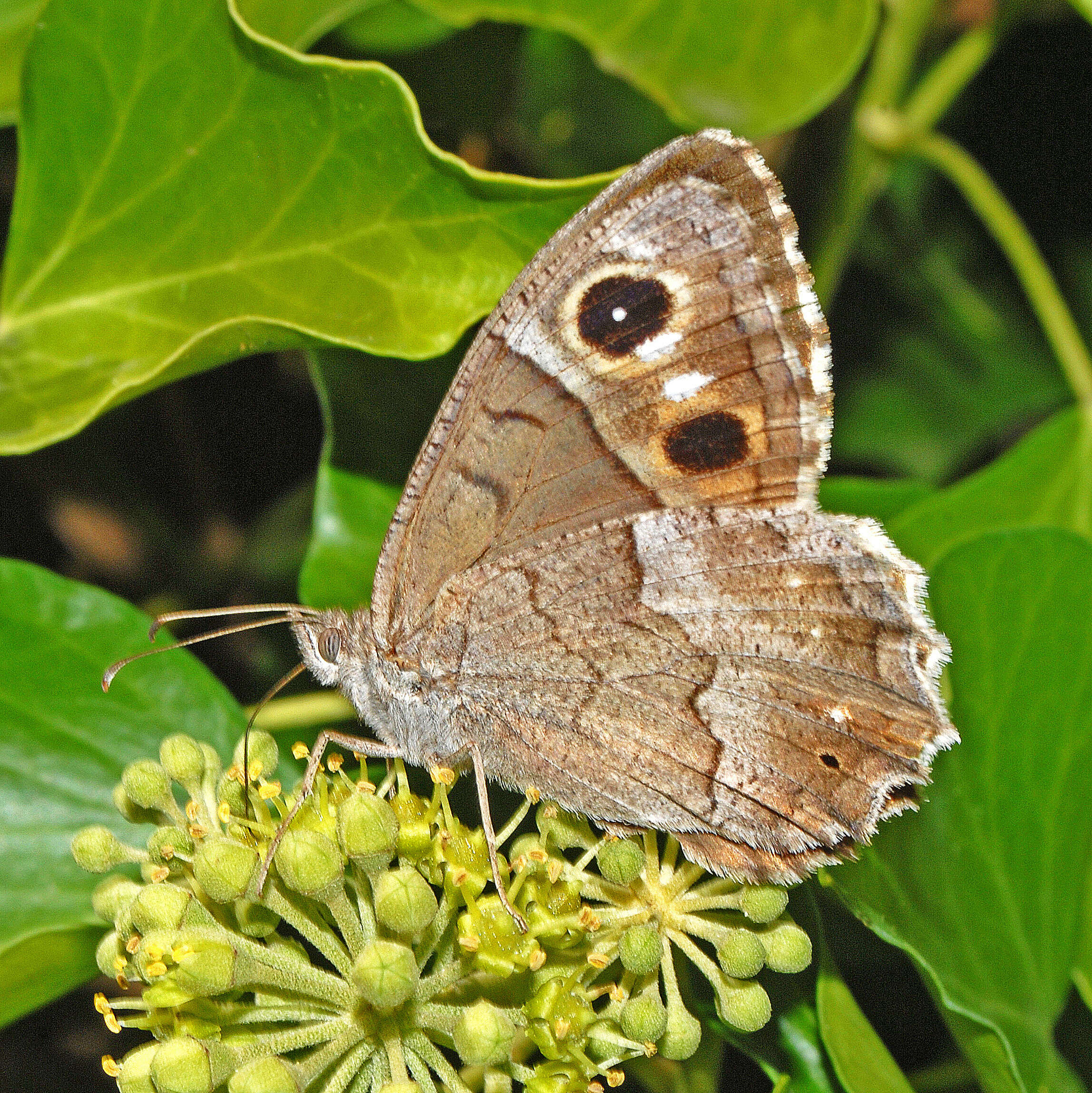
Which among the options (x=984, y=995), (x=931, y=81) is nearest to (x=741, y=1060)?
(x=984, y=995)

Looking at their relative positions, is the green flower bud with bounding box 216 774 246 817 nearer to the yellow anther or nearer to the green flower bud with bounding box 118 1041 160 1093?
the green flower bud with bounding box 118 1041 160 1093

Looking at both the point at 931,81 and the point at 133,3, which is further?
the point at 931,81

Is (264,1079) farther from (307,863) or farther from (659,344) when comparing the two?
(659,344)

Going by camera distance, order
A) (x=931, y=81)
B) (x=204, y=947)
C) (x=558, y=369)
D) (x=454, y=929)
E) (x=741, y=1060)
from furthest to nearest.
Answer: (x=931, y=81) < (x=741, y=1060) < (x=558, y=369) < (x=454, y=929) < (x=204, y=947)

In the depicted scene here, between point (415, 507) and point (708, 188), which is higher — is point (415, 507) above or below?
below

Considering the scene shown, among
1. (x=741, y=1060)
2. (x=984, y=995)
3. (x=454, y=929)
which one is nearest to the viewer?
(x=454, y=929)

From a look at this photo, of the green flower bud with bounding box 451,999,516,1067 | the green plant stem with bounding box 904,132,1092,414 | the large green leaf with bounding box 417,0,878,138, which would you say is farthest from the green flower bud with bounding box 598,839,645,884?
the green plant stem with bounding box 904,132,1092,414

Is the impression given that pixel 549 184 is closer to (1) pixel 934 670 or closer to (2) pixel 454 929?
(1) pixel 934 670
